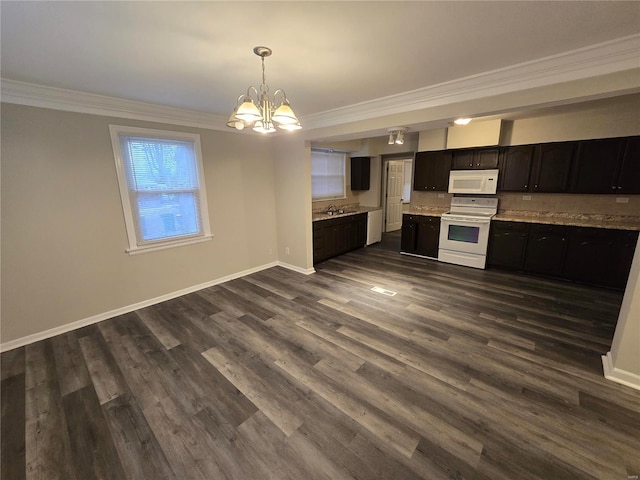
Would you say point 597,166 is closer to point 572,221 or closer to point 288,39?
point 572,221

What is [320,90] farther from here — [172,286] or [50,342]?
[50,342]

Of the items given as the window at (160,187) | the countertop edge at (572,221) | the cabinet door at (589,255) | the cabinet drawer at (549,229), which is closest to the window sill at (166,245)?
the window at (160,187)

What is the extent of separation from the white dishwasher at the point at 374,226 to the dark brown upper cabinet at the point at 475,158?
2.05m

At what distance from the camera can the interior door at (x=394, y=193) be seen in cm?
727

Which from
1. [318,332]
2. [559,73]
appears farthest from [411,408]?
[559,73]

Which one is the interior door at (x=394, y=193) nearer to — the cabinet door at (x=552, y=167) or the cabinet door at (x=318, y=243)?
the cabinet door at (x=318, y=243)

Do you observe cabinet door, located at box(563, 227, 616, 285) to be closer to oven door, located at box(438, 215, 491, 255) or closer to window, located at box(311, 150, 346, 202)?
oven door, located at box(438, 215, 491, 255)

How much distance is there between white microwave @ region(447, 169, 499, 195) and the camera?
15.0ft

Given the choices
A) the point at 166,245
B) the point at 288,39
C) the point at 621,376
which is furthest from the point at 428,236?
the point at 166,245

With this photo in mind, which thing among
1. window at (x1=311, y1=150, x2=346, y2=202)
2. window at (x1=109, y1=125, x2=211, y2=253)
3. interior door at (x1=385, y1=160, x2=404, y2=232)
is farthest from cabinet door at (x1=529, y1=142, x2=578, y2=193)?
window at (x1=109, y1=125, x2=211, y2=253)

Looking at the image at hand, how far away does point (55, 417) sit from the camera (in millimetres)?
1886

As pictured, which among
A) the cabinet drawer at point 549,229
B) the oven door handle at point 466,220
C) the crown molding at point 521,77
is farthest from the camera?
the oven door handle at point 466,220

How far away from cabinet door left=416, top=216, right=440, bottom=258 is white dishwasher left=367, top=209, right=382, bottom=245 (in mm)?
1308

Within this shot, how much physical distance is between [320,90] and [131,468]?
137 inches
